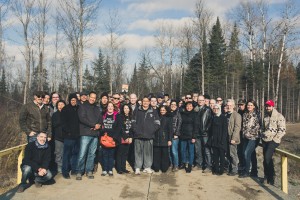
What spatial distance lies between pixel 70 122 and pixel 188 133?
10.5ft

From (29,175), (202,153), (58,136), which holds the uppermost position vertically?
(58,136)

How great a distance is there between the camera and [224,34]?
45.7m

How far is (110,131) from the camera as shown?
8.25m

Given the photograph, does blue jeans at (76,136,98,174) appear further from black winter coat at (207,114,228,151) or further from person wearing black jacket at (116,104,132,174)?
black winter coat at (207,114,228,151)

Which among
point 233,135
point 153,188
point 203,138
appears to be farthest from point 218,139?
point 153,188

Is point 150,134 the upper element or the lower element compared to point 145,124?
lower

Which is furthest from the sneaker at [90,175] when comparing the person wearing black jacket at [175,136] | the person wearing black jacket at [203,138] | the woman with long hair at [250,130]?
the woman with long hair at [250,130]

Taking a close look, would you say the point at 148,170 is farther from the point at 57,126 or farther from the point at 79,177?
the point at 57,126

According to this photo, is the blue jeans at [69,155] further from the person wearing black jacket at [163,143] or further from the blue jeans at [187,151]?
the blue jeans at [187,151]

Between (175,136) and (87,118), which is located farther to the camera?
(175,136)

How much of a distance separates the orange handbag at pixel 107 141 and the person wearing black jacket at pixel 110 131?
72mm

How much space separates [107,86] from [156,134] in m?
37.2

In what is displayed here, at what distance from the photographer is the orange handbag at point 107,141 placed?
8172 millimetres

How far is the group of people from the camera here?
7.65 metres
